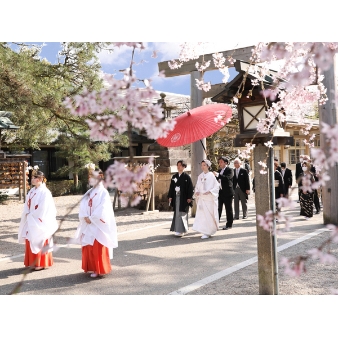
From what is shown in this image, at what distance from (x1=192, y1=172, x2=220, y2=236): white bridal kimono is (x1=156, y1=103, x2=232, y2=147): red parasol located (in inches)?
67.1

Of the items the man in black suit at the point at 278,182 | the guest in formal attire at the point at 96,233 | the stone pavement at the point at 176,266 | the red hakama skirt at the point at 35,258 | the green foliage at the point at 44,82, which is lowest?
the stone pavement at the point at 176,266

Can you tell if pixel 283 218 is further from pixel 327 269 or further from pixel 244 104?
pixel 327 269

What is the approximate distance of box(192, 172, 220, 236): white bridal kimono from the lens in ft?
19.7

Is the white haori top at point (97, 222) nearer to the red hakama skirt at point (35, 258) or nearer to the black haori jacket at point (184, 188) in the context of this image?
the red hakama skirt at point (35, 258)

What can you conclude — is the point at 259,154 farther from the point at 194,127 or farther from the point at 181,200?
the point at 181,200

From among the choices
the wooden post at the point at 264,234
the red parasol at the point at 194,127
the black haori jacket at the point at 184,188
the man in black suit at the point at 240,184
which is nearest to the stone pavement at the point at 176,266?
the wooden post at the point at 264,234

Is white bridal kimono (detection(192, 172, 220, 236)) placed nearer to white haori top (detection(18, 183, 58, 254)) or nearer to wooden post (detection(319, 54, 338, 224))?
wooden post (detection(319, 54, 338, 224))

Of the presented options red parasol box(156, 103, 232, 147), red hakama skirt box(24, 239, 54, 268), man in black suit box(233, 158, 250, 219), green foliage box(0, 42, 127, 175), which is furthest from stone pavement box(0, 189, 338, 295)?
green foliage box(0, 42, 127, 175)

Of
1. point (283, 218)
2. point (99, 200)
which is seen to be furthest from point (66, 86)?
point (283, 218)

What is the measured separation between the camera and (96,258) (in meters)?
4.05

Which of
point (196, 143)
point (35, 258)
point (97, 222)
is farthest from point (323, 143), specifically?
point (35, 258)

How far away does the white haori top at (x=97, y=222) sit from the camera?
13.4 ft

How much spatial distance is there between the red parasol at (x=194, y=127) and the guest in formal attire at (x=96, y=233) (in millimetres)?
912

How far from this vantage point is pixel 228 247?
5.25 meters
